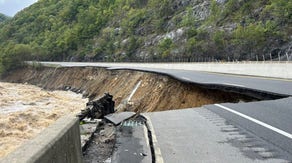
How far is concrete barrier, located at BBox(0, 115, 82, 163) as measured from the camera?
2.98 metres

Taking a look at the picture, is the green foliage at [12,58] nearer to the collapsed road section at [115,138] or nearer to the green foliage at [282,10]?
the green foliage at [282,10]

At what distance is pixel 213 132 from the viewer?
7.79 metres

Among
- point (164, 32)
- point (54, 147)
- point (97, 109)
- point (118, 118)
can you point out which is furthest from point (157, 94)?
point (164, 32)

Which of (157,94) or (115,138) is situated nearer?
(115,138)

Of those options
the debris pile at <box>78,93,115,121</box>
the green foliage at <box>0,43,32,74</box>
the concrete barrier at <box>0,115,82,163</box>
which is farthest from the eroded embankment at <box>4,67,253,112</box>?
the green foliage at <box>0,43,32,74</box>

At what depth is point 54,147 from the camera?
3490 mm

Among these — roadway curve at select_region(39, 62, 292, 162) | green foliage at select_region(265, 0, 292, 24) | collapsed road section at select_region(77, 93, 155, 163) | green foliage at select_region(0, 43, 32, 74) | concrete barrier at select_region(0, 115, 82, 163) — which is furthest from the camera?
green foliage at select_region(0, 43, 32, 74)

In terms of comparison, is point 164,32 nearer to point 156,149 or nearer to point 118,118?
point 118,118

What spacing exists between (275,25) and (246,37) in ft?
14.6

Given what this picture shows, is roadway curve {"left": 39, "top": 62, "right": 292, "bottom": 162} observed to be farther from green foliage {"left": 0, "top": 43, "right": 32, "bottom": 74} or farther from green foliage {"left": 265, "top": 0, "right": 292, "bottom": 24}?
green foliage {"left": 0, "top": 43, "right": 32, "bottom": 74}

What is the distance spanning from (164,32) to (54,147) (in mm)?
78577

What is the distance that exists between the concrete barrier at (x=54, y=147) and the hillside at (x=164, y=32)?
45917mm

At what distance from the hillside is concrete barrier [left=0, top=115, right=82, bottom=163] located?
45917mm

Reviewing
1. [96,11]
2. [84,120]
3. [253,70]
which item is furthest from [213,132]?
[96,11]
